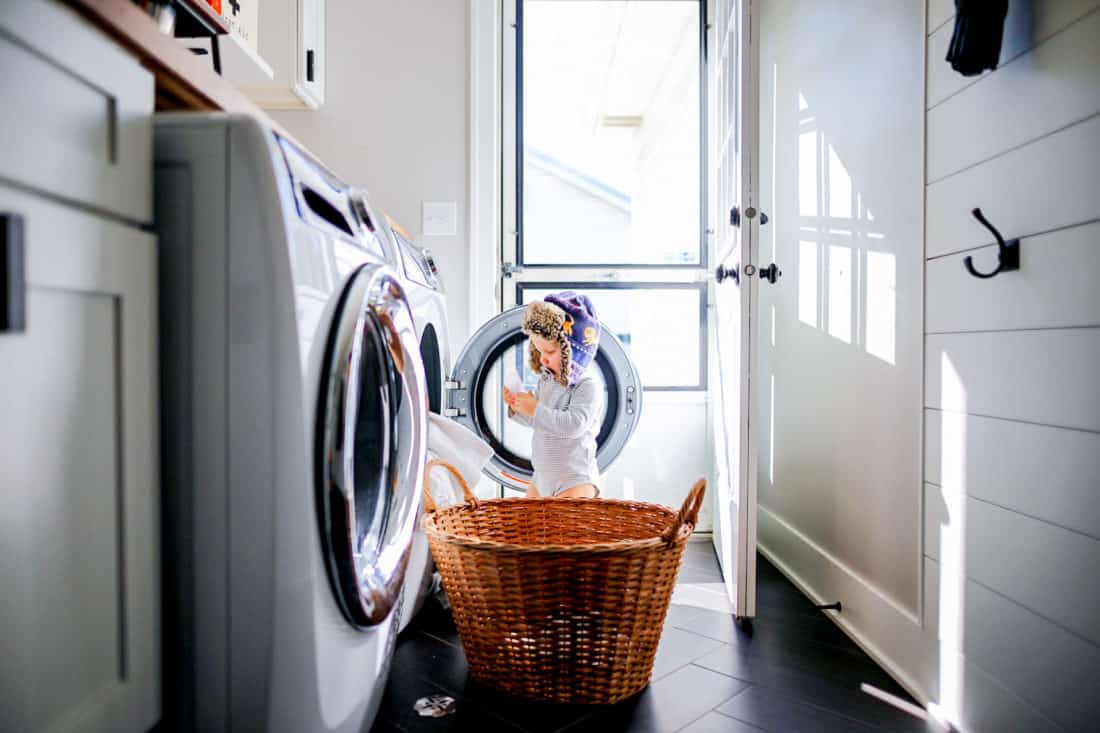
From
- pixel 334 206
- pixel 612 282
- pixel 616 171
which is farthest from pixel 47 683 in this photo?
pixel 616 171

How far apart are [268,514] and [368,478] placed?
27cm

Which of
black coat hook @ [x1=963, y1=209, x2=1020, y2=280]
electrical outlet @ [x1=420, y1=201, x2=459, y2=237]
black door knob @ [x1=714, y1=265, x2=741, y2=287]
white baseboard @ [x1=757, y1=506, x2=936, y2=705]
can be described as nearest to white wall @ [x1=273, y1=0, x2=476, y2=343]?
electrical outlet @ [x1=420, y1=201, x2=459, y2=237]

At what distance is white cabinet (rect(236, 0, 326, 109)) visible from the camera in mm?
2289

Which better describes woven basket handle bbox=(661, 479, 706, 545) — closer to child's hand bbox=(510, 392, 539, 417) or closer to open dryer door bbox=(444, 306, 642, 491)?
child's hand bbox=(510, 392, 539, 417)

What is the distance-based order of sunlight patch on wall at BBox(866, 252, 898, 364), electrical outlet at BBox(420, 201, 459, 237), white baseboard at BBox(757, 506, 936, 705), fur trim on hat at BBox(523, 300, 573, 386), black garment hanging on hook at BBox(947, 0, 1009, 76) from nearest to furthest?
1. black garment hanging on hook at BBox(947, 0, 1009, 76)
2. white baseboard at BBox(757, 506, 936, 705)
3. sunlight patch on wall at BBox(866, 252, 898, 364)
4. fur trim on hat at BBox(523, 300, 573, 386)
5. electrical outlet at BBox(420, 201, 459, 237)

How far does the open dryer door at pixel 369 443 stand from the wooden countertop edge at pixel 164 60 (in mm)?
279

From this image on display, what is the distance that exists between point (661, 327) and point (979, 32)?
73.2 inches

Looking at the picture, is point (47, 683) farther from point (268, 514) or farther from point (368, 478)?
point (368, 478)

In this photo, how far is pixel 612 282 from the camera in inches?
111

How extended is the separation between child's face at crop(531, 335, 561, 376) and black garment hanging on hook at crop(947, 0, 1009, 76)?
1.17 metres

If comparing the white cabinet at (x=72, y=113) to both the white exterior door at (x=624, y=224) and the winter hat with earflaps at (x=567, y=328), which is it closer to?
the winter hat with earflaps at (x=567, y=328)

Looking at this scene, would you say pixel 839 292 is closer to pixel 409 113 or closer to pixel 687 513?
pixel 687 513

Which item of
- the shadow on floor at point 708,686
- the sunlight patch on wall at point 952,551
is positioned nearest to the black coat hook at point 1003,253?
the sunlight patch on wall at point 952,551

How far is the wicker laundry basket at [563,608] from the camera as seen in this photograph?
1285 millimetres
